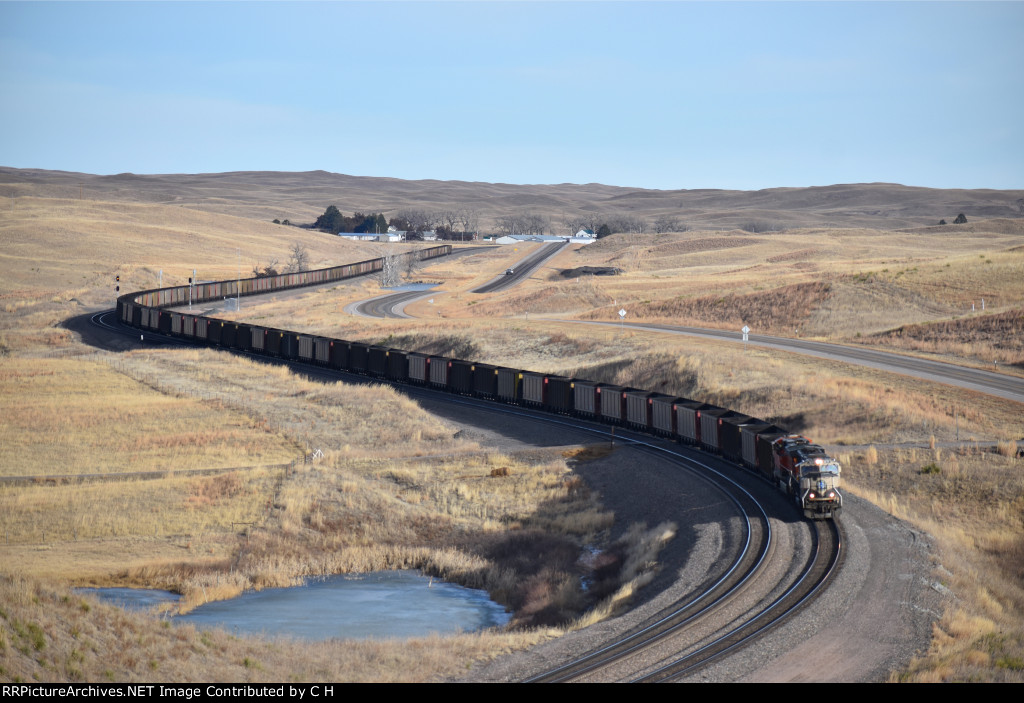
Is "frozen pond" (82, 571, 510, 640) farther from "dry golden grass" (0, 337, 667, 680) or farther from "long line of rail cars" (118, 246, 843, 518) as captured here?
"long line of rail cars" (118, 246, 843, 518)

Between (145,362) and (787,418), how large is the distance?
44.5m

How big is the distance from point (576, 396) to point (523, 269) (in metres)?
96.0

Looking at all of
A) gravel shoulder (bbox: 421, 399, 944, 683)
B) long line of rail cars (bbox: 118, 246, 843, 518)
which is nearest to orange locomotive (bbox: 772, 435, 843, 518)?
long line of rail cars (bbox: 118, 246, 843, 518)

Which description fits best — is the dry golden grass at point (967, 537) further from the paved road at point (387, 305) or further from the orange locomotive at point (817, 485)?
the paved road at point (387, 305)

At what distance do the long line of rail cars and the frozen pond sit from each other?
10.7 meters

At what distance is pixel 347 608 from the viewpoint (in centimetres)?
2595

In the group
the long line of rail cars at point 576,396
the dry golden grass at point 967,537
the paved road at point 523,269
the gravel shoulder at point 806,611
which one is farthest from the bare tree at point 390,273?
the dry golden grass at point 967,537

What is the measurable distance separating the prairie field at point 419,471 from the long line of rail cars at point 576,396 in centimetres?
334

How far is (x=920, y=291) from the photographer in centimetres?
8081

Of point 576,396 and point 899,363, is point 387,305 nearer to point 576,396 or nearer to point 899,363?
point 576,396

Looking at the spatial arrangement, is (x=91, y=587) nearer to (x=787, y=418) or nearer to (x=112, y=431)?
(x=112, y=431)

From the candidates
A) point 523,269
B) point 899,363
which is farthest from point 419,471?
point 523,269
